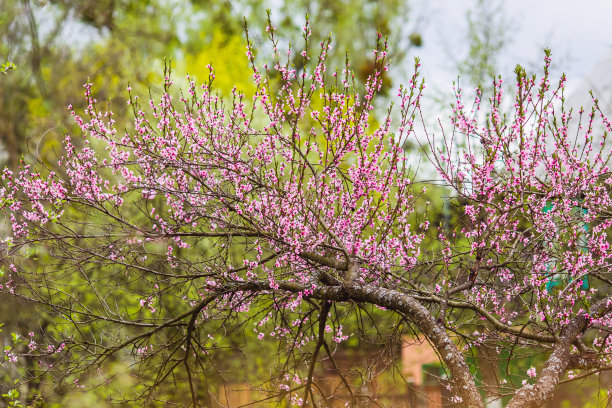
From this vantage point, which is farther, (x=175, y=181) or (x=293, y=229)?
(x=175, y=181)

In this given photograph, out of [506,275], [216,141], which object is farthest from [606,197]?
[216,141]

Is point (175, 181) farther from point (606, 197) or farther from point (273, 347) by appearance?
point (273, 347)

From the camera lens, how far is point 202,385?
Result: 10.0 meters

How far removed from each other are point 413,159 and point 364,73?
3175mm

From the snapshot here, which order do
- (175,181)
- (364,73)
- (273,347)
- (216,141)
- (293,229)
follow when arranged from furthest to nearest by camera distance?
1. (364,73)
2. (273,347)
3. (175,181)
4. (216,141)
5. (293,229)

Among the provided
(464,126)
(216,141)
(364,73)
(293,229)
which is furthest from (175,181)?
(364,73)

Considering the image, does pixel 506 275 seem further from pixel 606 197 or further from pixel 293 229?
pixel 293 229

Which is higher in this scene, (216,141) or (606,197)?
(216,141)

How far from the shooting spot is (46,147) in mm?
10617

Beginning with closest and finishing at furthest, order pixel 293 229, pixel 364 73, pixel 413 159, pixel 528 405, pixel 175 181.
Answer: pixel 528 405
pixel 293 229
pixel 175 181
pixel 413 159
pixel 364 73

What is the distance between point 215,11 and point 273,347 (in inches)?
334

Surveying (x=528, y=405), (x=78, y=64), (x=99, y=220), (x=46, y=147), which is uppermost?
(x=78, y=64)

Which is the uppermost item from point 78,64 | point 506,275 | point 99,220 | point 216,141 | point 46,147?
point 78,64

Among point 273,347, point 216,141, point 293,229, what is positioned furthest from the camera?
point 273,347
